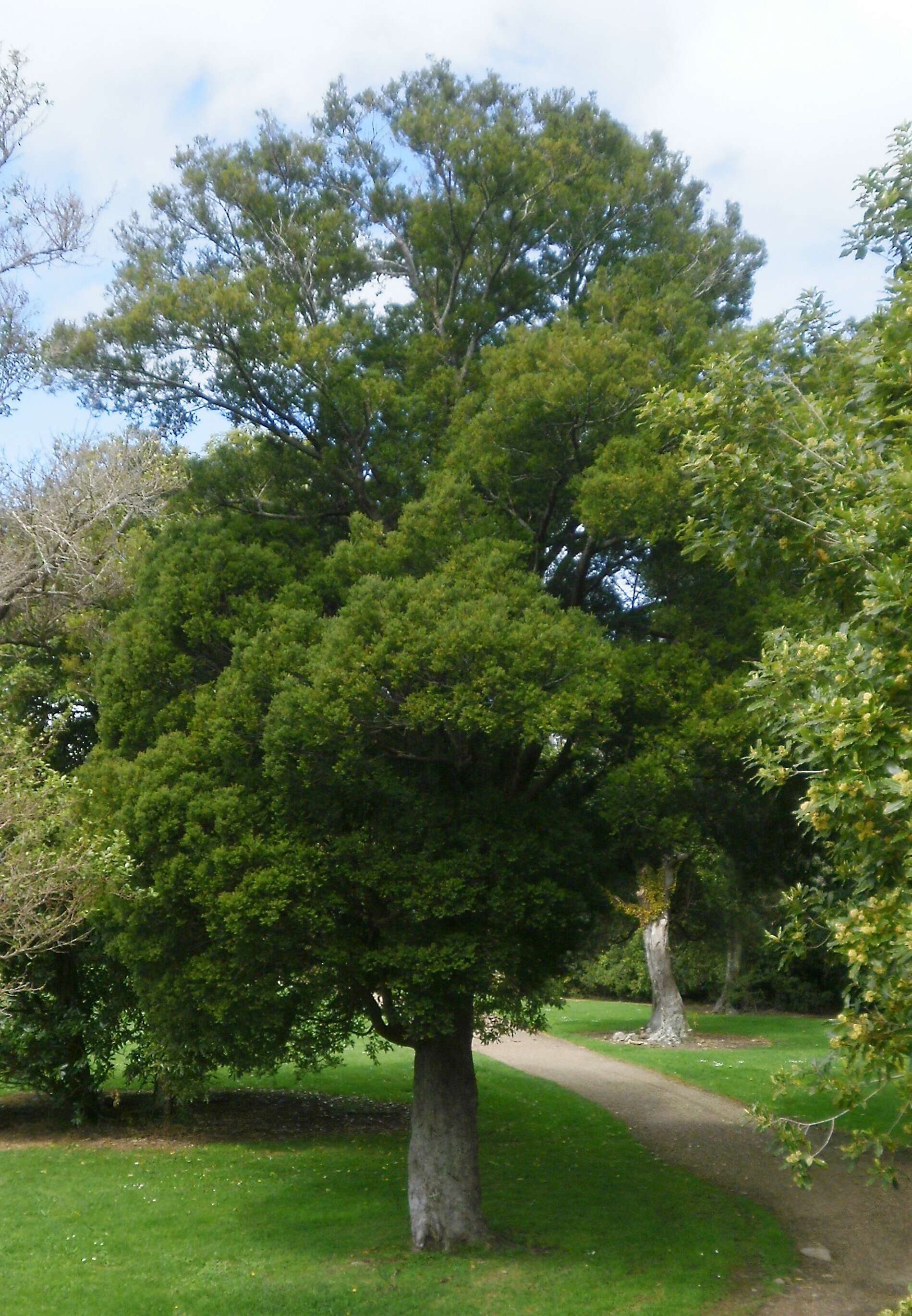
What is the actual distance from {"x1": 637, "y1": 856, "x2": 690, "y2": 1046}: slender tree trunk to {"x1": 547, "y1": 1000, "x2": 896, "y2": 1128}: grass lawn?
840mm

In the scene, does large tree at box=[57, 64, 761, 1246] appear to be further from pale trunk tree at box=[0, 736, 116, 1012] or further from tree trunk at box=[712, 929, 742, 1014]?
tree trunk at box=[712, 929, 742, 1014]

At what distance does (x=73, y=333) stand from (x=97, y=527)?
4.33 metres

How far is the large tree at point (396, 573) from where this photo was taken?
29.7 feet

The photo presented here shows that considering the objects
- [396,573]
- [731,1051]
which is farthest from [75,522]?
[731,1051]

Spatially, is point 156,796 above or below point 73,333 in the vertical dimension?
below

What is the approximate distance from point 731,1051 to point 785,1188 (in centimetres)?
945

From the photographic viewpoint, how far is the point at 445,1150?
1054cm

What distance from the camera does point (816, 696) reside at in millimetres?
5047

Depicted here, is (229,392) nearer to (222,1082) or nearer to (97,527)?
(97,527)

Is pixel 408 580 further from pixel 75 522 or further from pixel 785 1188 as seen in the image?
pixel 785 1188

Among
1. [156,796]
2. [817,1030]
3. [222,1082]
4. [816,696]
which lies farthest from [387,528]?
[817,1030]

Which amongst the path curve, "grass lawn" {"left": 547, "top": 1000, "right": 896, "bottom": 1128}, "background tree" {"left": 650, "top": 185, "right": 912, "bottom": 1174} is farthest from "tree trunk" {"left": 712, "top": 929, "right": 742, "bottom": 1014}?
"background tree" {"left": 650, "top": 185, "right": 912, "bottom": 1174}

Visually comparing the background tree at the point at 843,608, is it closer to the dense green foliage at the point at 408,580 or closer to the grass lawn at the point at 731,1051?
the dense green foliage at the point at 408,580

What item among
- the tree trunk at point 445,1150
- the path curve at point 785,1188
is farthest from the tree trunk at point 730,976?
the tree trunk at point 445,1150
